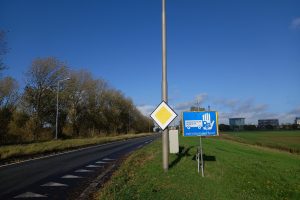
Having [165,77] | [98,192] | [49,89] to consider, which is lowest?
[98,192]

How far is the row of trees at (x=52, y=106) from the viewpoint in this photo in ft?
155

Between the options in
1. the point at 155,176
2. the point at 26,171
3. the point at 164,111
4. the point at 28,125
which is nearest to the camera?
the point at 155,176

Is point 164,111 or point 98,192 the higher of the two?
point 164,111

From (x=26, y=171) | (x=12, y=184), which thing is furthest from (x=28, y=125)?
(x=12, y=184)

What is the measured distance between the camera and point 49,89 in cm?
5194

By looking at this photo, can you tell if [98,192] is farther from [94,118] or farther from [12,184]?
[94,118]

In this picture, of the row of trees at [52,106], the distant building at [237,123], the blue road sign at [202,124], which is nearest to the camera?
the blue road sign at [202,124]

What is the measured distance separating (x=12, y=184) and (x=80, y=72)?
61.7 m

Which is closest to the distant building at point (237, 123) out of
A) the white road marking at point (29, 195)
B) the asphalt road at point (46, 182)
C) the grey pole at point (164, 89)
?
the asphalt road at point (46, 182)

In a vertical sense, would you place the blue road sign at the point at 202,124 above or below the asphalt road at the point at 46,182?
above

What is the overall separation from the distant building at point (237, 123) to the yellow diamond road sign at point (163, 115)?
143760 millimetres

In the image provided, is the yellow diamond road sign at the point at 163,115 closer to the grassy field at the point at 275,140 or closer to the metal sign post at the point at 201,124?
the metal sign post at the point at 201,124

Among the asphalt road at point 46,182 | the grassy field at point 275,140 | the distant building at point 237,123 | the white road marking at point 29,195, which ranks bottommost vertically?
the white road marking at point 29,195

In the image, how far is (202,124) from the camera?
41.9ft
